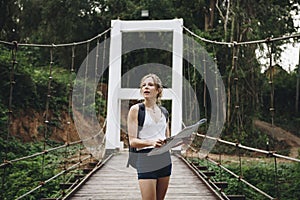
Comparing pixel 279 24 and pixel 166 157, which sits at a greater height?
pixel 279 24

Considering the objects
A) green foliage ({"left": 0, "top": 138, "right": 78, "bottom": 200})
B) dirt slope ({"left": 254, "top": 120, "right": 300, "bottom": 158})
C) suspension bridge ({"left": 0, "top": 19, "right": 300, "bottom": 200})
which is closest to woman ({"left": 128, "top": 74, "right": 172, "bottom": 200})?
suspension bridge ({"left": 0, "top": 19, "right": 300, "bottom": 200})

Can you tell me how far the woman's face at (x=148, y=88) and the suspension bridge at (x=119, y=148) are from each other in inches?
25.5

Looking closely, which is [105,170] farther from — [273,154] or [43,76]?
[43,76]

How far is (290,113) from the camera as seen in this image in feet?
38.7

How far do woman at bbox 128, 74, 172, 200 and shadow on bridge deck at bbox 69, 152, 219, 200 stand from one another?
1.20m

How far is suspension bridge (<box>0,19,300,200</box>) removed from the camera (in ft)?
9.27

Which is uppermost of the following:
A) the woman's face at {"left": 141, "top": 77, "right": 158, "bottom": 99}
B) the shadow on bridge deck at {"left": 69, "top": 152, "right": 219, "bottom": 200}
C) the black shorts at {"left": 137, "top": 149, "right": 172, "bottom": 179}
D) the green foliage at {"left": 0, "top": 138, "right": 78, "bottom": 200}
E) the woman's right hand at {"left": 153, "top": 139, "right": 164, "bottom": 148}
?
the woman's face at {"left": 141, "top": 77, "right": 158, "bottom": 99}

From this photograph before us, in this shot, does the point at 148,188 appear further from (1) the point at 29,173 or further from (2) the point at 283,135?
(2) the point at 283,135

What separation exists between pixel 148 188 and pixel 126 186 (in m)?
1.68

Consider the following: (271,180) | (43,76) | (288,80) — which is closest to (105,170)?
(271,180)

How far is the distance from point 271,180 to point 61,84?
457 centimetres

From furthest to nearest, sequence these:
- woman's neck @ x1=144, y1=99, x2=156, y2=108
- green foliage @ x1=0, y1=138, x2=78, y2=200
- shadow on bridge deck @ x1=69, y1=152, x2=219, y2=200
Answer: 1. green foliage @ x1=0, y1=138, x2=78, y2=200
2. shadow on bridge deck @ x1=69, y1=152, x2=219, y2=200
3. woman's neck @ x1=144, y1=99, x2=156, y2=108

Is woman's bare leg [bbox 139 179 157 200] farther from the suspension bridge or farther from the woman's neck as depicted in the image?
the suspension bridge

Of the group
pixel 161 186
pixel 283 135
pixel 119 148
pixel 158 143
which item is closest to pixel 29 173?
pixel 119 148
